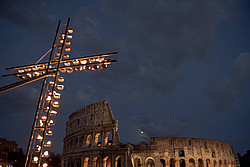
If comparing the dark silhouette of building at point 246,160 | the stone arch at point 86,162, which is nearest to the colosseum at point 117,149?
the stone arch at point 86,162

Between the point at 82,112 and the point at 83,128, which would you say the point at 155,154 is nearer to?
the point at 83,128

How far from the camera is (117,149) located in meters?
28.1

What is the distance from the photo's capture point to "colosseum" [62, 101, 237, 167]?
93.0 ft

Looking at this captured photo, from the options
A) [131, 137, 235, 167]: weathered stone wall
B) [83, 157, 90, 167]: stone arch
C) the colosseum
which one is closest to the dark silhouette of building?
the colosseum

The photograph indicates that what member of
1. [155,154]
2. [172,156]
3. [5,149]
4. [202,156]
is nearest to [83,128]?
[155,154]

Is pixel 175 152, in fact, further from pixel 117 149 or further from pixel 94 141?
pixel 94 141

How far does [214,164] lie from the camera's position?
32.2m

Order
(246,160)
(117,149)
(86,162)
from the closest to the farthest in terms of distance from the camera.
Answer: (117,149) < (86,162) < (246,160)

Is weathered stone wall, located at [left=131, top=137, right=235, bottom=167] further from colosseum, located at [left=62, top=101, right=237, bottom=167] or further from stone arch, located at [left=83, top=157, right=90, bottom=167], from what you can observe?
stone arch, located at [left=83, top=157, right=90, bottom=167]

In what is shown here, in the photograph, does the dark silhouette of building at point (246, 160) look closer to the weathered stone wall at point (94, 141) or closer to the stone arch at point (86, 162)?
the weathered stone wall at point (94, 141)

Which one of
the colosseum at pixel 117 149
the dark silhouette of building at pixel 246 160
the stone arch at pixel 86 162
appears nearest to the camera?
the colosseum at pixel 117 149

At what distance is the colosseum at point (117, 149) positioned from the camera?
93.0ft

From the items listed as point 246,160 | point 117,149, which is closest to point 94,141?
point 117,149

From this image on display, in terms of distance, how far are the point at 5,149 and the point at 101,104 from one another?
50246 millimetres
